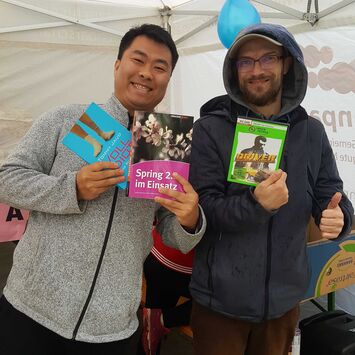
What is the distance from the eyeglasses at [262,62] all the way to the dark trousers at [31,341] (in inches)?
36.3

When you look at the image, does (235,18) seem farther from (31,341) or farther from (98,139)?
(31,341)

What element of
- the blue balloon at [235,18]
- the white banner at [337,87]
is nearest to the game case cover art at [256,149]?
the blue balloon at [235,18]

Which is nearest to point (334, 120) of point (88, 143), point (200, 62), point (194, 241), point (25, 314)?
point (200, 62)

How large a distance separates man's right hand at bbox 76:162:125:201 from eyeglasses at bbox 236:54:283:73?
58cm

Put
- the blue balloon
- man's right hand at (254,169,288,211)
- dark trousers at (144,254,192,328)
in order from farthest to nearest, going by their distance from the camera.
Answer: the blue balloon
dark trousers at (144,254,192,328)
man's right hand at (254,169,288,211)

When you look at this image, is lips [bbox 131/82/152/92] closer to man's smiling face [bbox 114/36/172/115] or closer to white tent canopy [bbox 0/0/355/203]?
man's smiling face [bbox 114/36/172/115]

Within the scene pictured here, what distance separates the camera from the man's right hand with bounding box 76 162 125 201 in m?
0.95

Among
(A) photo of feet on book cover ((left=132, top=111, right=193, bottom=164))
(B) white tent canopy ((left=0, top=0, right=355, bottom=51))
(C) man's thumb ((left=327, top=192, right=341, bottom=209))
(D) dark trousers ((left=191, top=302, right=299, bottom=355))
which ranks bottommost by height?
(D) dark trousers ((left=191, top=302, right=299, bottom=355))

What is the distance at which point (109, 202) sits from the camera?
1048 millimetres

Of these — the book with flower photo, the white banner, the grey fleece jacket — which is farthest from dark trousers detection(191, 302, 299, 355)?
the white banner

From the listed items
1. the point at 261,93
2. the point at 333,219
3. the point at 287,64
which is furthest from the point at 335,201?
the point at 287,64

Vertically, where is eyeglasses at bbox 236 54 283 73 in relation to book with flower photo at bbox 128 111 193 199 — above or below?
above

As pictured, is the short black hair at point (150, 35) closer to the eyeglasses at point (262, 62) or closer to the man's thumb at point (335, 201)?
the eyeglasses at point (262, 62)

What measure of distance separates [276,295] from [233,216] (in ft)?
1.03
